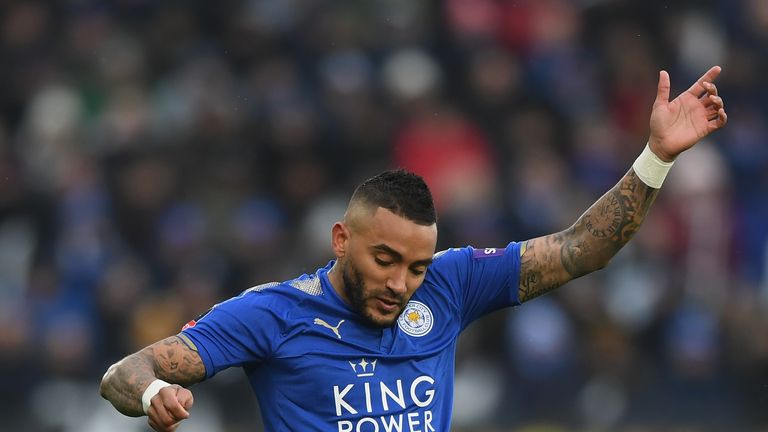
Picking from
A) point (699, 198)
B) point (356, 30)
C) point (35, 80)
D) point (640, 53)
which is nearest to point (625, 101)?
point (640, 53)

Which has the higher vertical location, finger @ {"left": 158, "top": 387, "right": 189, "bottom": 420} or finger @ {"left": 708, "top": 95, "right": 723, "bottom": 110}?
finger @ {"left": 708, "top": 95, "right": 723, "bottom": 110}

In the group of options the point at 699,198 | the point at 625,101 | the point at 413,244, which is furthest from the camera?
the point at 625,101

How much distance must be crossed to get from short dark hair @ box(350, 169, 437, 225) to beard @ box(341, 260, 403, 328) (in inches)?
11.2

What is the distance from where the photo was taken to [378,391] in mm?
5305

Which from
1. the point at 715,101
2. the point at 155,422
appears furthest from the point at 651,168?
the point at 155,422

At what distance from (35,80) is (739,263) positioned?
637 centimetres

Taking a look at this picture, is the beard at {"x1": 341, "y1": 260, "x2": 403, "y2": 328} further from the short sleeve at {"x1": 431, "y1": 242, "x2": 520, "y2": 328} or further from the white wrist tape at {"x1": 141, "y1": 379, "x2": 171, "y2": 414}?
the white wrist tape at {"x1": 141, "y1": 379, "x2": 171, "y2": 414}

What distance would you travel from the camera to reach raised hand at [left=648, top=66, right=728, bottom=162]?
545 centimetres

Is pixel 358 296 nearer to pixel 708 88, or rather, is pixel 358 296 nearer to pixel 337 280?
pixel 337 280

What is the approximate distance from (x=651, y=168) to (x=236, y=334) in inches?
71.8

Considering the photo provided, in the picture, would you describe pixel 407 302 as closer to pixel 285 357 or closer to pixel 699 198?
pixel 285 357

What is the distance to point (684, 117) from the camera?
216 inches

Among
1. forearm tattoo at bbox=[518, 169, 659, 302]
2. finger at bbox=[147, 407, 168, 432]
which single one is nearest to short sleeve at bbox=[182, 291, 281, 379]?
A: finger at bbox=[147, 407, 168, 432]

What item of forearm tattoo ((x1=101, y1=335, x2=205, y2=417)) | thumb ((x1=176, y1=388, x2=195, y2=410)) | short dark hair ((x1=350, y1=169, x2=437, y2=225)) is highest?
short dark hair ((x1=350, y1=169, x2=437, y2=225))
